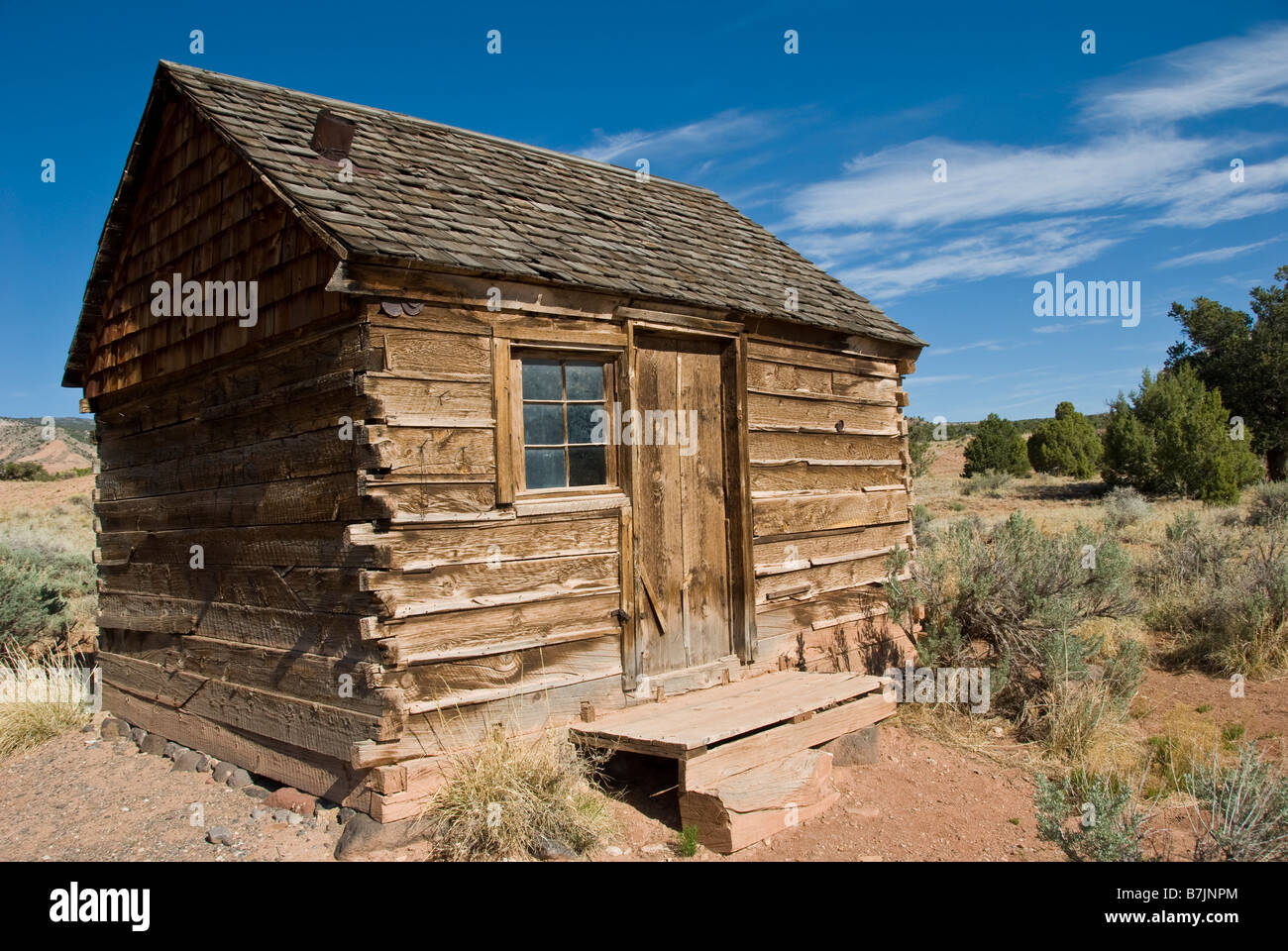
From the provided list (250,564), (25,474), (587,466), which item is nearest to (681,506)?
(587,466)

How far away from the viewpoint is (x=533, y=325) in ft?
17.8

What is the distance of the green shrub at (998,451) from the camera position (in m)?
30.4

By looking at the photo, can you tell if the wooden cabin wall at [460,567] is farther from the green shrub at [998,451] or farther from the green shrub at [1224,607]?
the green shrub at [998,451]

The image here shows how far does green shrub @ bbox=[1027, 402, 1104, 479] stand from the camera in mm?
28922

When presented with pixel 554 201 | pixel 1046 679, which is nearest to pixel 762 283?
pixel 554 201

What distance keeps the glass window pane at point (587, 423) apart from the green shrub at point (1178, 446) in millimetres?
19402

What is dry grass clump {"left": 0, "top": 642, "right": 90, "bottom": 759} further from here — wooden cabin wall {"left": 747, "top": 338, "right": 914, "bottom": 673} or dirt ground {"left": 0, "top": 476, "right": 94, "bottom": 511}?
dirt ground {"left": 0, "top": 476, "right": 94, "bottom": 511}

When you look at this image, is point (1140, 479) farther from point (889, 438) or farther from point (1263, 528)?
point (889, 438)

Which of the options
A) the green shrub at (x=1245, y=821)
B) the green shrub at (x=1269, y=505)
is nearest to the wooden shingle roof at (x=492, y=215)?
the green shrub at (x=1245, y=821)

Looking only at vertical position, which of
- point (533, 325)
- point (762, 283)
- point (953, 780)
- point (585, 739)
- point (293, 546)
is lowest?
point (953, 780)

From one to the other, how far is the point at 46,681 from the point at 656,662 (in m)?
5.50

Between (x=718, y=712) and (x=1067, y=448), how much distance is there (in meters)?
27.6

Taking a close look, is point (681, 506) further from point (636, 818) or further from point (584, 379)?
point (636, 818)

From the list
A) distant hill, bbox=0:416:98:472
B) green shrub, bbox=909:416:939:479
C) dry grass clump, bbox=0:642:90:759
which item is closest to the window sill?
dry grass clump, bbox=0:642:90:759
